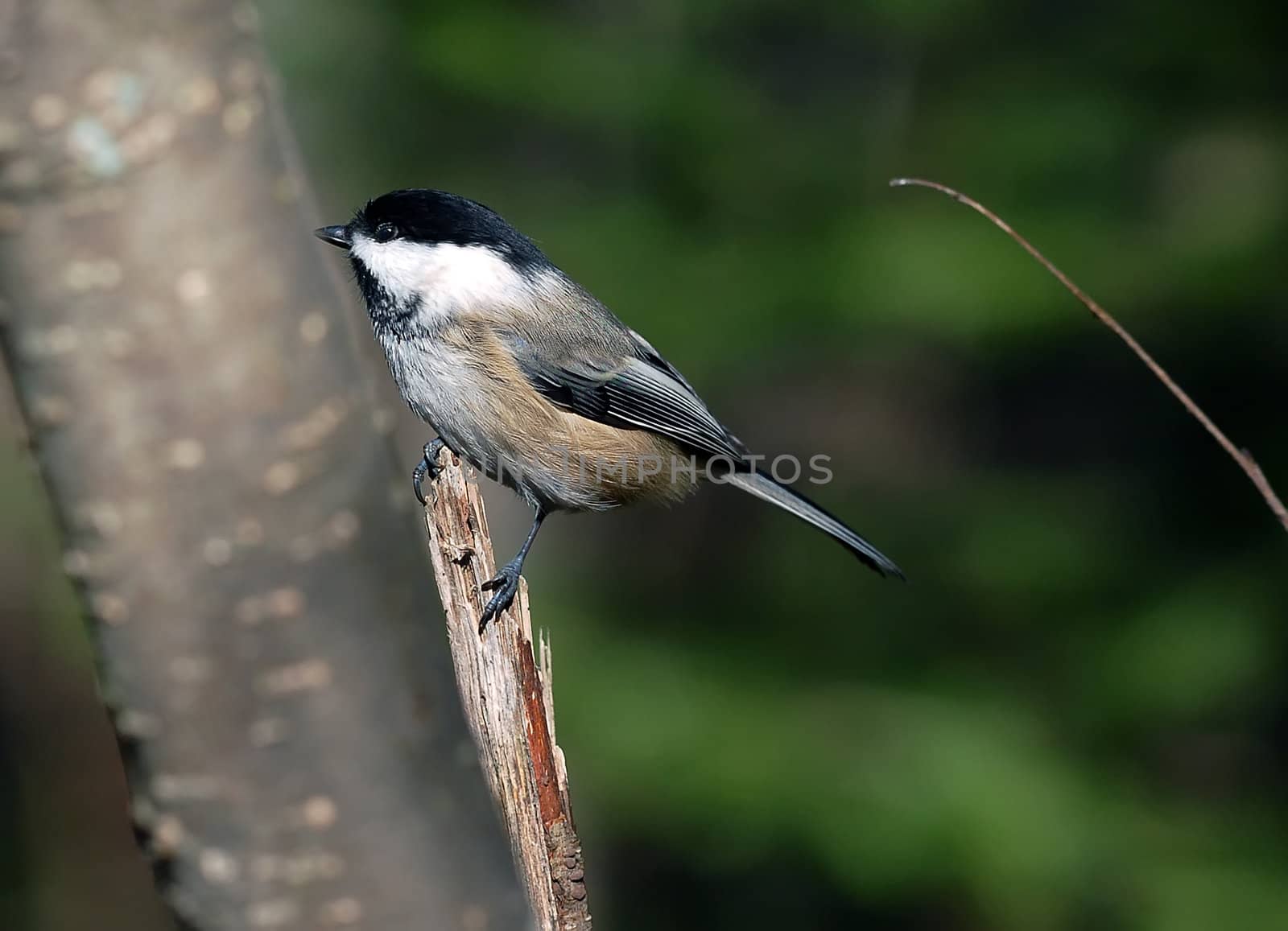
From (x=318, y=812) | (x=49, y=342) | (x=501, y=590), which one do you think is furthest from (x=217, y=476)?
(x=501, y=590)

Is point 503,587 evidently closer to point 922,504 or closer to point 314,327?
point 314,327

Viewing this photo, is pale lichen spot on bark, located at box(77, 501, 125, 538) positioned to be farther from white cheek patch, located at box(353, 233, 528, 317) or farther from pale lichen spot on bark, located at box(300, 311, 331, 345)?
white cheek patch, located at box(353, 233, 528, 317)

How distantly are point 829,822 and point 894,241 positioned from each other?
198 cm

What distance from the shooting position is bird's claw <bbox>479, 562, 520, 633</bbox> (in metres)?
2.29

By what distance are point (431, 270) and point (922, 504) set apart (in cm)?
259

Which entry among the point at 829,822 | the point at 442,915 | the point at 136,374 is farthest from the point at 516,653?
the point at 829,822

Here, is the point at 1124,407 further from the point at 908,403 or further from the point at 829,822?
the point at 829,822

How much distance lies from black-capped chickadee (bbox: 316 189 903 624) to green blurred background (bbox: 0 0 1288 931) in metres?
1.06

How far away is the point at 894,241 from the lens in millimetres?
4086

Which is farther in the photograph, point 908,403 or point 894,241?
point 908,403

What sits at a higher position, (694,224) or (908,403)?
(694,224)

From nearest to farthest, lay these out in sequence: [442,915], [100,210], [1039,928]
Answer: [100,210] → [442,915] → [1039,928]

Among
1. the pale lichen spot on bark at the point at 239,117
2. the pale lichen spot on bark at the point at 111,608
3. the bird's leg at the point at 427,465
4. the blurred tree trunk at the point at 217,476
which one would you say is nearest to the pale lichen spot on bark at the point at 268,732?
the blurred tree trunk at the point at 217,476

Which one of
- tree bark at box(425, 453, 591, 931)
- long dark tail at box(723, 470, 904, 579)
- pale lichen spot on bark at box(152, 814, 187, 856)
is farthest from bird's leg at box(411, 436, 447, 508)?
pale lichen spot on bark at box(152, 814, 187, 856)
